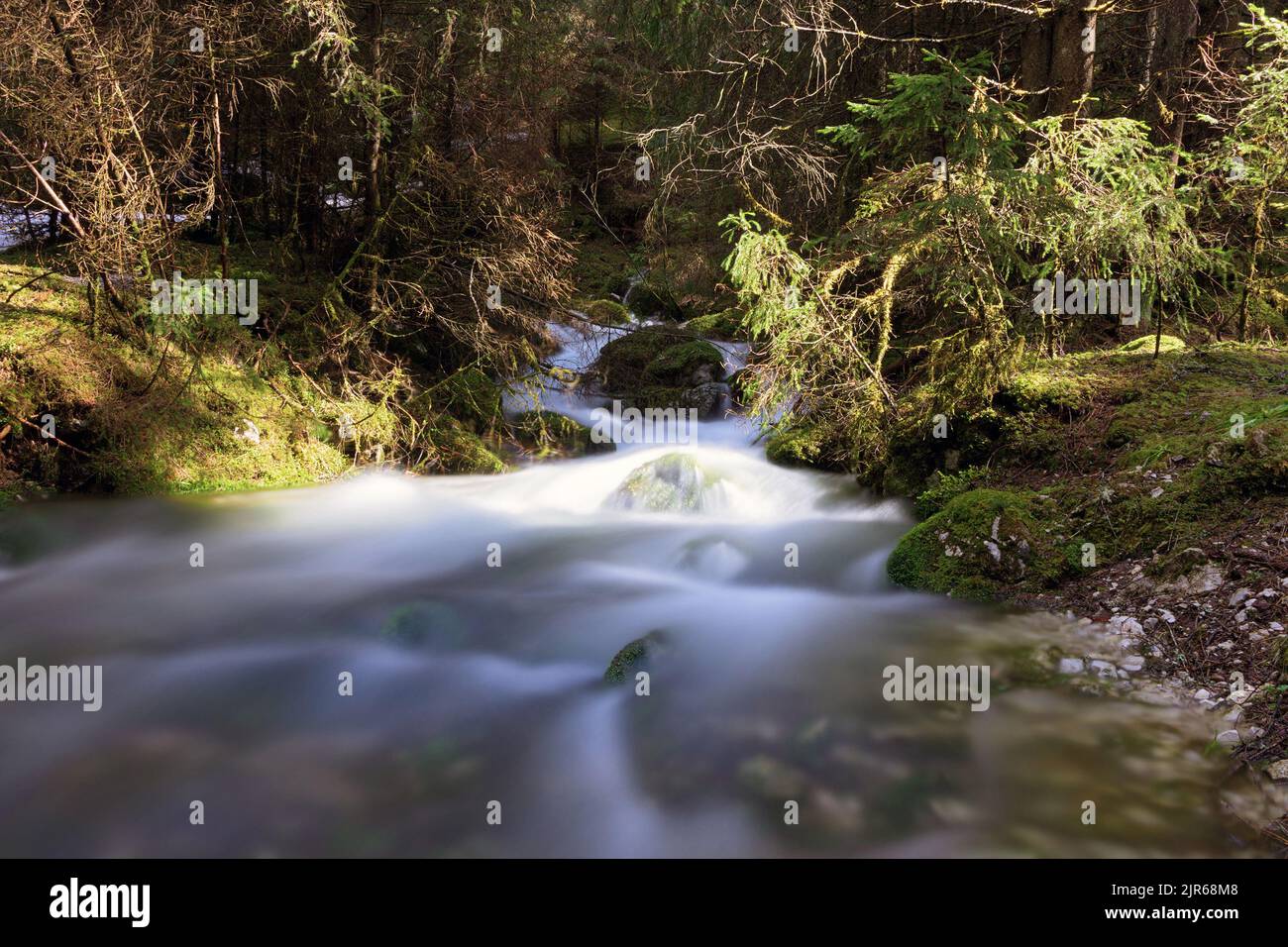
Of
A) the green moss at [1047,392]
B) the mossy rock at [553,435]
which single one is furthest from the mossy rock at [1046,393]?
the mossy rock at [553,435]

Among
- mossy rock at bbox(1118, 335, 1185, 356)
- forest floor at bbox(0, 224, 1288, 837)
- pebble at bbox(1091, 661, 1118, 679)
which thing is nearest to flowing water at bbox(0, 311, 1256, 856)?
pebble at bbox(1091, 661, 1118, 679)

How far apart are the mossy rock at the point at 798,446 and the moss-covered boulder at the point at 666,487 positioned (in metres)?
1.18

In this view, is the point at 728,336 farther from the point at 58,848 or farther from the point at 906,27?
the point at 58,848

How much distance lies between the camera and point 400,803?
3674 mm

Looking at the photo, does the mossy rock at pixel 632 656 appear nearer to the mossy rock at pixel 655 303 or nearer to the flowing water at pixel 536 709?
the flowing water at pixel 536 709

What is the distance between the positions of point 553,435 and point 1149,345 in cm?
722

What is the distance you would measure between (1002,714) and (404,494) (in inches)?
268

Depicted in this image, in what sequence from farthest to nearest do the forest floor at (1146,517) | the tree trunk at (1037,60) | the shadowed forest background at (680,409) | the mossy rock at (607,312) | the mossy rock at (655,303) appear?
the mossy rock at (655,303), the mossy rock at (607,312), the tree trunk at (1037,60), the forest floor at (1146,517), the shadowed forest background at (680,409)

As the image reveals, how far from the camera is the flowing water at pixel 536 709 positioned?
3.47 metres

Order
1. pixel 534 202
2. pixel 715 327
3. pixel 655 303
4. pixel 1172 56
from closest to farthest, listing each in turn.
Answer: pixel 1172 56, pixel 534 202, pixel 715 327, pixel 655 303

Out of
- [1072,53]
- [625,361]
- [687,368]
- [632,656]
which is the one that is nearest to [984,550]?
[632,656]

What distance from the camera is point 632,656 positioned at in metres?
4.99

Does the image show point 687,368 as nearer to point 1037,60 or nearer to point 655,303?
point 655,303
